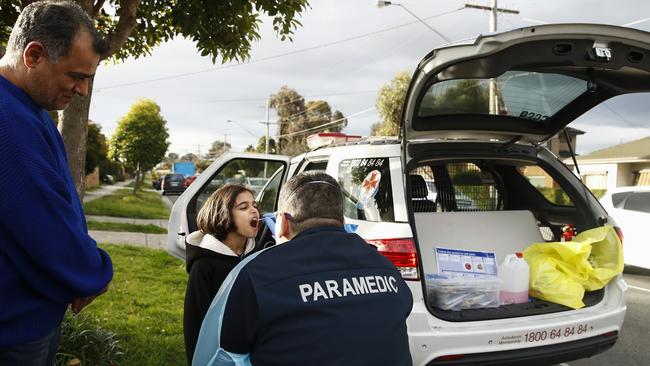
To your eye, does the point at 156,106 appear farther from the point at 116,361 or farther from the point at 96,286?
the point at 96,286

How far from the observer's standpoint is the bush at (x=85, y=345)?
128 inches

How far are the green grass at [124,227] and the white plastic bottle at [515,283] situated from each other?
976 centimetres

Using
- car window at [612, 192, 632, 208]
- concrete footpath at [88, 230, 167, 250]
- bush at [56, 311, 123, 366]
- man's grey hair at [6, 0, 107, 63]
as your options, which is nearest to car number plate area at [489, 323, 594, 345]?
bush at [56, 311, 123, 366]

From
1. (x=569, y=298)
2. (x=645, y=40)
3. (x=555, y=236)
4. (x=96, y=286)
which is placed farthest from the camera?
(x=555, y=236)

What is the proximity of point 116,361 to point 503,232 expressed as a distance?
3094mm

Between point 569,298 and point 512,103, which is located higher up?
point 512,103

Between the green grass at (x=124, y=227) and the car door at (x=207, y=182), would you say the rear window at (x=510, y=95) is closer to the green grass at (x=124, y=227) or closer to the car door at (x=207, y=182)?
the car door at (x=207, y=182)

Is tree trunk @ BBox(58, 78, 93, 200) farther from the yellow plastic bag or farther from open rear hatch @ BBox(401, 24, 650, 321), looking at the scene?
the yellow plastic bag

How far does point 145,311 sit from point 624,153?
32672mm

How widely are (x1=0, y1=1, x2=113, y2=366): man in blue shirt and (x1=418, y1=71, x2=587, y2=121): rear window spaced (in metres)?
2.22

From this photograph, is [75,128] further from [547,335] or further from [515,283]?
[547,335]

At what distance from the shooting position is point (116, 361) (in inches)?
138

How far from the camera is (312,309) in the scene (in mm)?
1476

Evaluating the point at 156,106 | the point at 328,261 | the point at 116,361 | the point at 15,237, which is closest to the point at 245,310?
the point at 328,261
